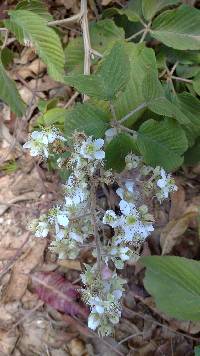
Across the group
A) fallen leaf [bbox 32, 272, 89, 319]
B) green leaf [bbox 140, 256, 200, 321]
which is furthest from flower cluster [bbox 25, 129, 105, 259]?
fallen leaf [bbox 32, 272, 89, 319]

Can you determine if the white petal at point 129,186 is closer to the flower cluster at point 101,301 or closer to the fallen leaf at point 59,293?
the flower cluster at point 101,301

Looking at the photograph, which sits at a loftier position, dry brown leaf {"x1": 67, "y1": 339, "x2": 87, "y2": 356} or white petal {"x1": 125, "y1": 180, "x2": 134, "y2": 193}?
white petal {"x1": 125, "y1": 180, "x2": 134, "y2": 193}

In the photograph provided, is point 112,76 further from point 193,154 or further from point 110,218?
point 193,154

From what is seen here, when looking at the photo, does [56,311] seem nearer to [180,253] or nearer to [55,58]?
[180,253]

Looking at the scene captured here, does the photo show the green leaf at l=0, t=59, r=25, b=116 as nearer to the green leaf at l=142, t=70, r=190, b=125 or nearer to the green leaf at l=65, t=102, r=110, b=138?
the green leaf at l=65, t=102, r=110, b=138

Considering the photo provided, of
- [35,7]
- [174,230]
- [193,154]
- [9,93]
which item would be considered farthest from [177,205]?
[35,7]
